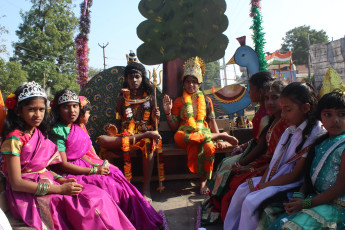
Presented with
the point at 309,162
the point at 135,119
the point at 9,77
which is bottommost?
the point at 309,162

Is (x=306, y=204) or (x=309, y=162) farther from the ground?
(x=309, y=162)

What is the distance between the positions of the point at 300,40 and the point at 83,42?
47495 millimetres

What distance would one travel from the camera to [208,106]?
4.75 m

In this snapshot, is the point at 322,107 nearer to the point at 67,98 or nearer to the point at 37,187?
the point at 37,187

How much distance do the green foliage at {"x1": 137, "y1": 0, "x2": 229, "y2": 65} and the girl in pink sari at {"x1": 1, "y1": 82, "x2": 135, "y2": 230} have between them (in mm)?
3346

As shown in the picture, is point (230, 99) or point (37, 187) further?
point (230, 99)

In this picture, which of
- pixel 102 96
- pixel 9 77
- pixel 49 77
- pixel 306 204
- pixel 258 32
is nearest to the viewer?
pixel 306 204

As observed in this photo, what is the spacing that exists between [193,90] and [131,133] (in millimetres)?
1263

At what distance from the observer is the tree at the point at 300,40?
→ 48.3m

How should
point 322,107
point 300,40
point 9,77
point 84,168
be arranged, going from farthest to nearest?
point 300,40, point 9,77, point 84,168, point 322,107

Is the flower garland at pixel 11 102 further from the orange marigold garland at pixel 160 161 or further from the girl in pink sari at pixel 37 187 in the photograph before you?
the orange marigold garland at pixel 160 161

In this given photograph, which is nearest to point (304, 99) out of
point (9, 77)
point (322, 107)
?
point (322, 107)

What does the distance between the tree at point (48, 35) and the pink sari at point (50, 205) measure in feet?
81.4

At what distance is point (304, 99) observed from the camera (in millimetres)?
2232
